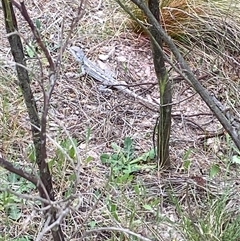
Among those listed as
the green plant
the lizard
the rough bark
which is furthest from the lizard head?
the rough bark

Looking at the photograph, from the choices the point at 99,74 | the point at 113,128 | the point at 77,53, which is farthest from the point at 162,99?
the point at 77,53

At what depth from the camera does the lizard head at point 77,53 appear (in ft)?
8.78

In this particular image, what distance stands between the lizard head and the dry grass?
3 centimetres

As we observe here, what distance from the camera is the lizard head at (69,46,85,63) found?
8.78 feet

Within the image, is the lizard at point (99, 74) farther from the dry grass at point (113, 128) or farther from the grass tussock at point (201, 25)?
the grass tussock at point (201, 25)

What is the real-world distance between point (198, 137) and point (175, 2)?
3.23 feet

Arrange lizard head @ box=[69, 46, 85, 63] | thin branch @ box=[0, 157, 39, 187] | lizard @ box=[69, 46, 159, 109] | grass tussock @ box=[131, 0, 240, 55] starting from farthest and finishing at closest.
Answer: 1. grass tussock @ box=[131, 0, 240, 55]
2. lizard head @ box=[69, 46, 85, 63]
3. lizard @ box=[69, 46, 159, 109]
4. thin branch @ box=[0, 157, 39, 187]

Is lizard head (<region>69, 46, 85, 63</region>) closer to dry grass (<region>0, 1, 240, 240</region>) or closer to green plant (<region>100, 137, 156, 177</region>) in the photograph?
dry grass (<region>0, 1, 240, 240</region>)

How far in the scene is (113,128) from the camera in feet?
7.61

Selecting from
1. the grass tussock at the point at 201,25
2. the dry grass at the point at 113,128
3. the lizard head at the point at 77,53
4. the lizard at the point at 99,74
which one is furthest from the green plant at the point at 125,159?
the grass tussock at the point at 201,25

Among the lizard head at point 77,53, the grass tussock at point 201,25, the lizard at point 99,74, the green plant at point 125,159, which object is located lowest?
the green plant at point 125,159

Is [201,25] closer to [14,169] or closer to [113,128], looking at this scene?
[113,128]

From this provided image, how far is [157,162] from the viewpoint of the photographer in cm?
207

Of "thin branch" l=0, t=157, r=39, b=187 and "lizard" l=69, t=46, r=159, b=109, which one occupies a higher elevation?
"thin branch" l=0, t=157, r=39, b=187
